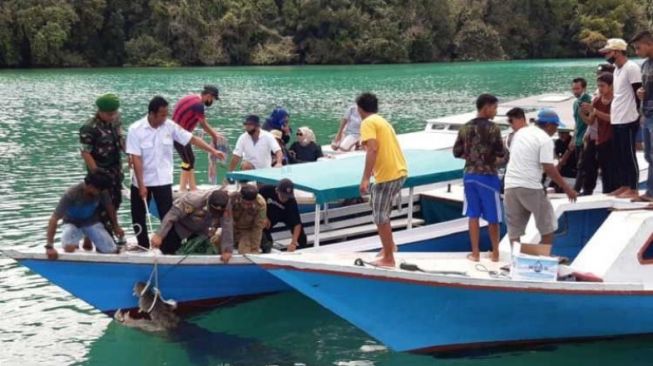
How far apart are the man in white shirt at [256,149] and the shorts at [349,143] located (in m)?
3.56

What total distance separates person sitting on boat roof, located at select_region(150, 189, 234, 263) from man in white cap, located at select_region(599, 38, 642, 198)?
466cm

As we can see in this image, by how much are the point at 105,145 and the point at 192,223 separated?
4.41ft

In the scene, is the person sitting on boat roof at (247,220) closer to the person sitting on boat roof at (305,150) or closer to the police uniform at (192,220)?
the police uniform at (192,220)

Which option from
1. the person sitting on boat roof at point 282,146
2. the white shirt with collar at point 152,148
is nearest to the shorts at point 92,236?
the white shirt with collar at point 152,148

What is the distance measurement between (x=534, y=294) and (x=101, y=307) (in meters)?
5.06

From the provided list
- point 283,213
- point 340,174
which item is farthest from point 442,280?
point 340,174

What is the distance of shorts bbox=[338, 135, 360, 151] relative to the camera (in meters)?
16.5

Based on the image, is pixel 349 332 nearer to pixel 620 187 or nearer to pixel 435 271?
pixel 435 271

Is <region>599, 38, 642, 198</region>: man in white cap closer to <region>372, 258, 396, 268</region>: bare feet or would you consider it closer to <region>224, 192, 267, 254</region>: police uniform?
<region>372, 258, 396, 268</region>: bare feet

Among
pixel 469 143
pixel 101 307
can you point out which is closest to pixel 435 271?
pixel 469 143

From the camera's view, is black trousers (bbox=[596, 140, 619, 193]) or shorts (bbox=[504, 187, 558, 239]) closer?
shorts (bbox=[504, 187, 558, 239])

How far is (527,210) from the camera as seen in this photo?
10.1 m

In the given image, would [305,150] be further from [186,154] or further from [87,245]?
[87,245]

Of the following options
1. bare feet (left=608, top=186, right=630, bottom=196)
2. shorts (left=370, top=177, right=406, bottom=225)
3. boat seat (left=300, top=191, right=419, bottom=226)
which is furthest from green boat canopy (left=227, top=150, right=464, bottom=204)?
bare feet (left=608, top=186, right=630, bottom=196)
